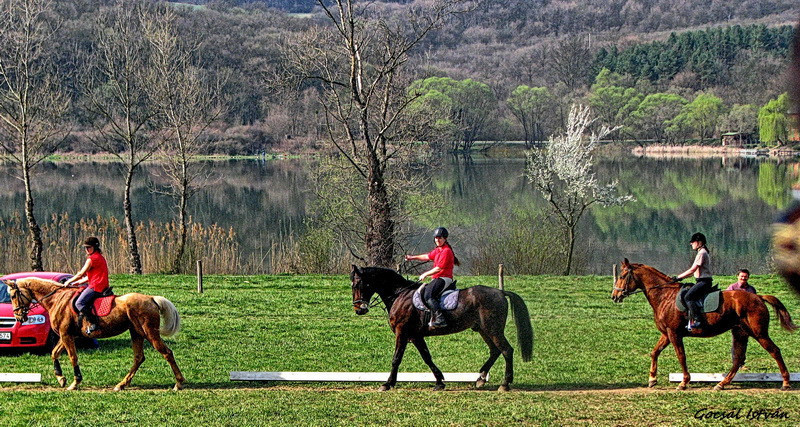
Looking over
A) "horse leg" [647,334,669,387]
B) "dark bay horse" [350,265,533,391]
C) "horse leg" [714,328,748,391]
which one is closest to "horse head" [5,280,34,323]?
"dark bay horse" [350,265,533,391]

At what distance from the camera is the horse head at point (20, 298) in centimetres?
1169

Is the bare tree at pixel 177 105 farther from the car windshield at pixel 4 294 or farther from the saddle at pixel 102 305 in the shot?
the saddle at pixel 102 305

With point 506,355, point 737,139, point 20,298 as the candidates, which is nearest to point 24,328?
point 20,298

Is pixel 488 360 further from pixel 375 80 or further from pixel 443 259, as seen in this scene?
pixel 375 80

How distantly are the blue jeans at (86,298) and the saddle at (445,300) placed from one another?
14.3 feet

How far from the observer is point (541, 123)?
114438mm

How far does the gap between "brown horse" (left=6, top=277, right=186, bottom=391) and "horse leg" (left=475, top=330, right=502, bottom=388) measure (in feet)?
13.6

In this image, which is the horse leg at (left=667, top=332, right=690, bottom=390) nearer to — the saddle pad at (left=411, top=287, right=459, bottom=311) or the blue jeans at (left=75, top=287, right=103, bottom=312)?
the saddle pad at (left=411, top=287, right=459, bottom=311)

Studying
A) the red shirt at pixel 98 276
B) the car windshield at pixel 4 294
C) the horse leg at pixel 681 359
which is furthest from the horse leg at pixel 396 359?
the car windshield at pixel 4 294

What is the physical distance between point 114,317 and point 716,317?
25.8ft

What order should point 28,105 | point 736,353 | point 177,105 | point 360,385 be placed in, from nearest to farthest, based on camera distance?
point 736,353, point 360,385, point 28,105, point 177,105

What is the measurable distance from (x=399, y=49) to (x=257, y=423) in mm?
16066

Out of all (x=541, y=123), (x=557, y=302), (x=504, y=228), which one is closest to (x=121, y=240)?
(x=504, y=228)

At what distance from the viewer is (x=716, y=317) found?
35.1ft
